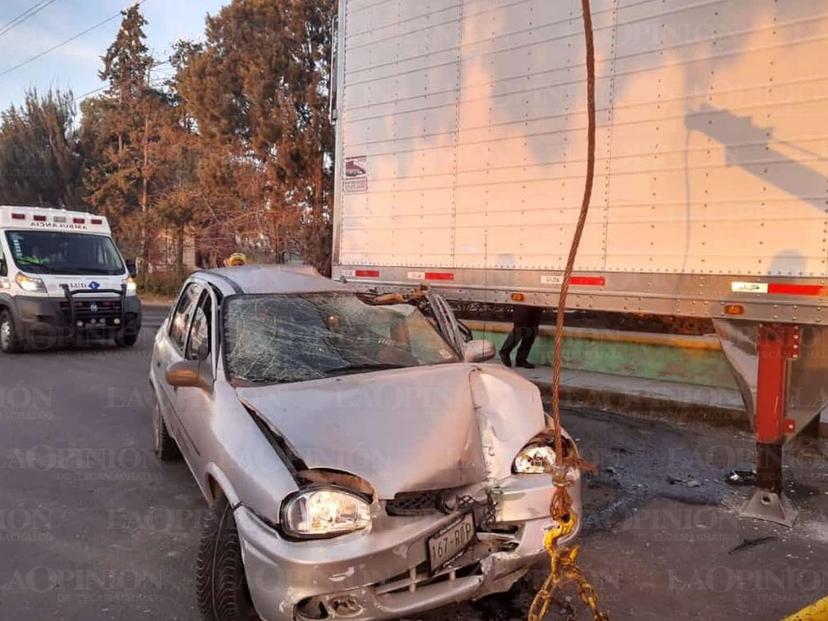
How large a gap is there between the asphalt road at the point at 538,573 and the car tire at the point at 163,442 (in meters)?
0.10

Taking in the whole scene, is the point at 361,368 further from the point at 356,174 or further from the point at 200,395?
the point at 356,174

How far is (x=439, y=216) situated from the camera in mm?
6078

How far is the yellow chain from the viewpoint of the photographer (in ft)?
8.00

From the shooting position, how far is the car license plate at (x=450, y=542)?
104 inches

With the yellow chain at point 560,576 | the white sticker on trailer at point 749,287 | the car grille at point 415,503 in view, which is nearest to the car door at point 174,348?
the car grille at point 415,503

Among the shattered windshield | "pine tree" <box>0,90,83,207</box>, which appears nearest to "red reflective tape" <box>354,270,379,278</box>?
the shattered windshield

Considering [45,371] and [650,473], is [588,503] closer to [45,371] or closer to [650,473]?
[650,473]

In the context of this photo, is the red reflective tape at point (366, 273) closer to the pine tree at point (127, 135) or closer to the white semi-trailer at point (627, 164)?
the white semi-trailer at point (627, 164)

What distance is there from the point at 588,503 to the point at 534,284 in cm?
172

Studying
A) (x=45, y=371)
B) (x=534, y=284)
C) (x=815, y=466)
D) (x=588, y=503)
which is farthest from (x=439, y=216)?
(x=45, y=371)

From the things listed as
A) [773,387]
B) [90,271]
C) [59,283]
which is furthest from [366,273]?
[90,271]

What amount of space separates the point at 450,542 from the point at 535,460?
634mm

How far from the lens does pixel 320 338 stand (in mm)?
3906

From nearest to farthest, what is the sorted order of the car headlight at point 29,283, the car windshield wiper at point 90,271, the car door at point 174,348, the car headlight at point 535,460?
1. the car headlight at point 535,460
2. the car door at point 174,348
3. the car headlight at point 29,283
4. the car windshield wiper at point 90,271
